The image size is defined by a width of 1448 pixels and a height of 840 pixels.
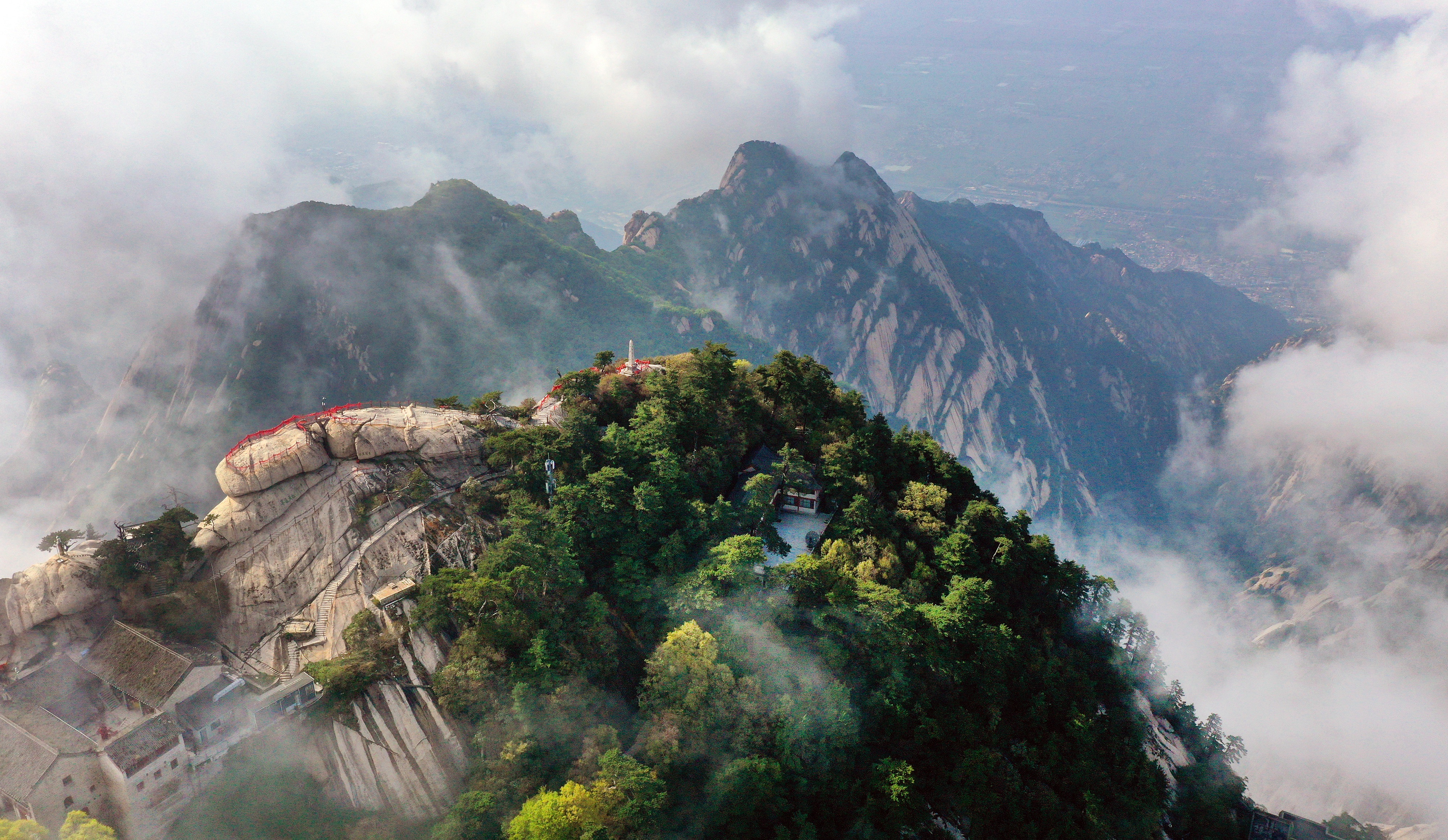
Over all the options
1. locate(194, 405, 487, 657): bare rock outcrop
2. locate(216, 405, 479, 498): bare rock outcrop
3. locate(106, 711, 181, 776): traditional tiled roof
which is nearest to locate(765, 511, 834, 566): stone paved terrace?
locate(194, 405, 487, 657): bare rock outcrop

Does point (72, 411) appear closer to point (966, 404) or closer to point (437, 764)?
point (437, 764)

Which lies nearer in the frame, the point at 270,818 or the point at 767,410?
the point at 270,818

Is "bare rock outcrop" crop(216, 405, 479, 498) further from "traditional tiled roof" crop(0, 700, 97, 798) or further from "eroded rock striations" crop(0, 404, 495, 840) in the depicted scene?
"traditional tiled roof" crop(0, 700, 97, 798)

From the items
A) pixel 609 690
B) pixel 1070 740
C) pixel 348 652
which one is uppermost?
pixel 348 652

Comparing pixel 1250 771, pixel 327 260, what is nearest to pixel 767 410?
pixel 327 260

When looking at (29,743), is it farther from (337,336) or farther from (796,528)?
(337,336)

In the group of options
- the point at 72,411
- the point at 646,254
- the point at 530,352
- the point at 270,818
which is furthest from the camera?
the point at 646,254

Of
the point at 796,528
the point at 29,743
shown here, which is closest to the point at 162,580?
the point at 29,743
